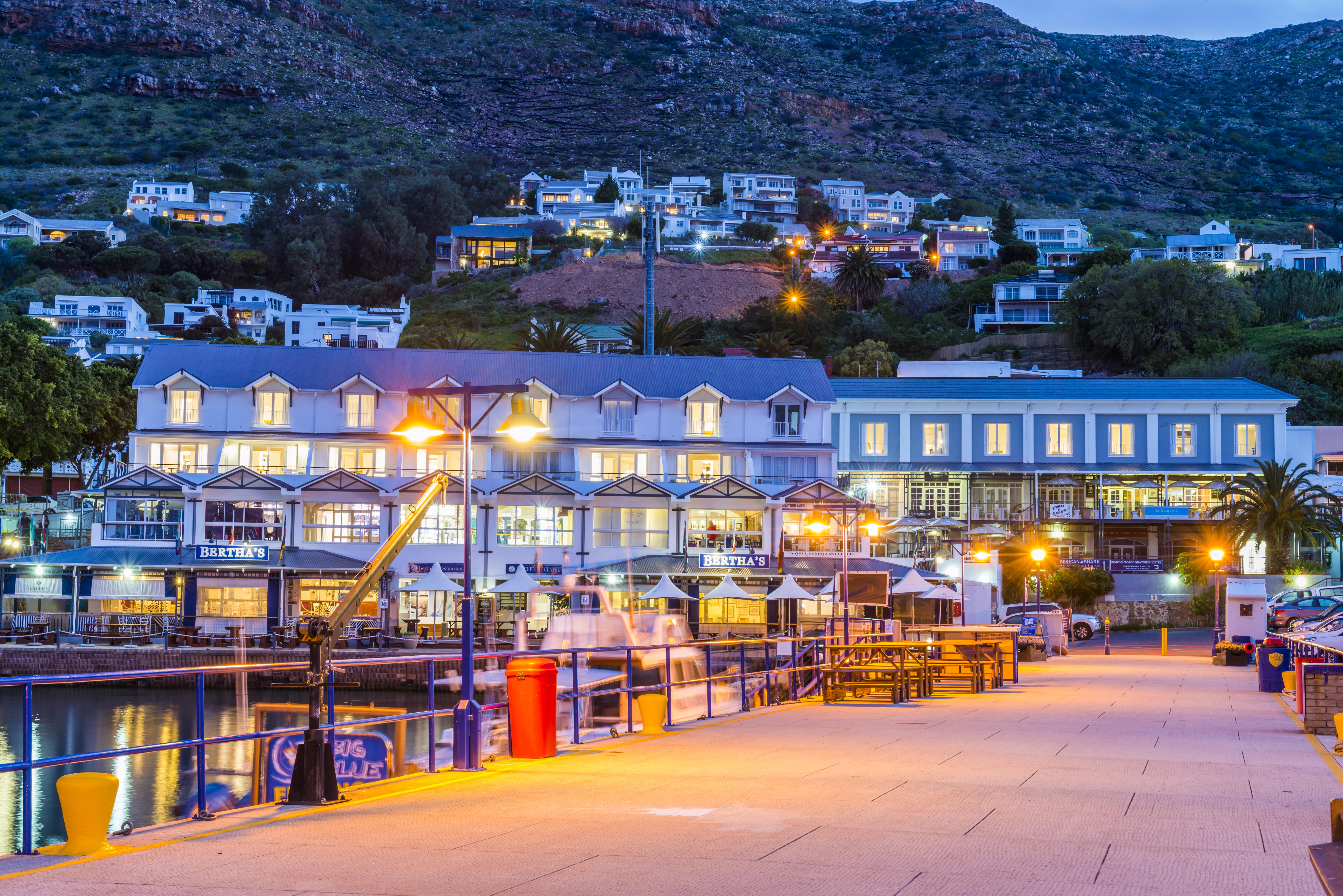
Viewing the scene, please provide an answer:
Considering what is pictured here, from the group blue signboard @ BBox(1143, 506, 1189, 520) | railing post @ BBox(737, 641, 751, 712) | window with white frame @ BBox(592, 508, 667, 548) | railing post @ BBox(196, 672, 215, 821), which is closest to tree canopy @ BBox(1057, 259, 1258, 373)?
blue signboard @ BBox(1143, 506, 1189, 520)

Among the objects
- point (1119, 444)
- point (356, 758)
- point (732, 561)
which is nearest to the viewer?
point (356, 758)

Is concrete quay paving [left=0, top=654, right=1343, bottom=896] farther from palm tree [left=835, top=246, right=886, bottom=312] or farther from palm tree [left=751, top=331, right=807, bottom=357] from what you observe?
palm tree [left=835, top=246, right=886, bottom=312]

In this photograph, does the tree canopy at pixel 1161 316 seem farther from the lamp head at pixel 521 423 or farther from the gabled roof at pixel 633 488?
the lamp head at pixel 521 423

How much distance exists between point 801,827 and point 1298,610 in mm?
44653

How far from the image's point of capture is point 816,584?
56.7 m

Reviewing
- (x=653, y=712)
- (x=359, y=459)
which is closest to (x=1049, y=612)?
(x=359, y=459)

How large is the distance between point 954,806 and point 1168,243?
171 m

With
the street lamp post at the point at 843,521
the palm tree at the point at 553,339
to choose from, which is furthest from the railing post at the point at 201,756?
the palm tree at the point at 553,339

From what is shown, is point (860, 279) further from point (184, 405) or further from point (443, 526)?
point (184, 405)

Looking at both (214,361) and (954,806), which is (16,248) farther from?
(954,806)

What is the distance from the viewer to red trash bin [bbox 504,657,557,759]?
1741 cm

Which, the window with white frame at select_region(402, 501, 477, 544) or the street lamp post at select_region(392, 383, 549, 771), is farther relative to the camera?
the window with white frame at select_region(402, 501, 477, 544)

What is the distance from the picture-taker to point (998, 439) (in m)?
75.2

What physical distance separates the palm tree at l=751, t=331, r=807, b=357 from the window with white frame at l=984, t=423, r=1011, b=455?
32.0 meters
